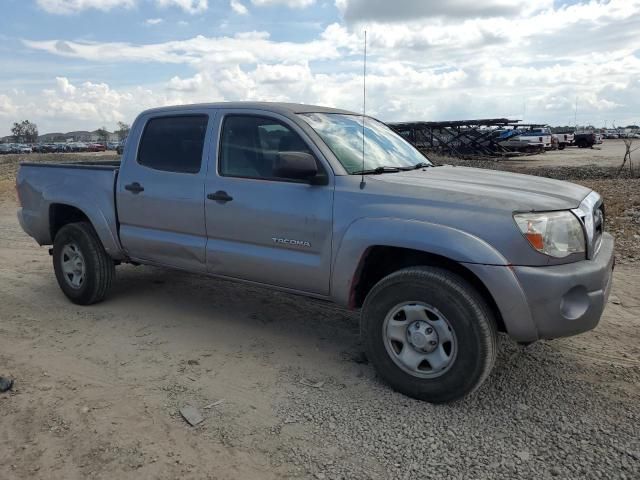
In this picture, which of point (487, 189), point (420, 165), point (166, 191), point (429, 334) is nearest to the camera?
point (429, 334)

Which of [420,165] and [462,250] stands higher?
[420,165]

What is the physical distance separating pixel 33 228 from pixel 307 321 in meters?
3.08

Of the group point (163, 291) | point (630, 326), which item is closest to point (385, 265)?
point (630, 326)

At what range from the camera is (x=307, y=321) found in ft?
16.1

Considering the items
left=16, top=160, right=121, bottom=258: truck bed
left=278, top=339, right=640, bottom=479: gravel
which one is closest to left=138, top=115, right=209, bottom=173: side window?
left=16, top=160, right=121, bottom=258: truck bed

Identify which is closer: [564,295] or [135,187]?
[564,295]

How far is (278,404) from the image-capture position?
345 centimetres

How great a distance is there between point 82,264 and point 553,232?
167 inches

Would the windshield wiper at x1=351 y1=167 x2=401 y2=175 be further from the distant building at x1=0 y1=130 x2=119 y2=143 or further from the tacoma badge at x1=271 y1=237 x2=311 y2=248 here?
the distant building at x1=0 y1=130 x2=119 y2=143

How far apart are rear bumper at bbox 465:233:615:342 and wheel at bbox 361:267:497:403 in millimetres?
146

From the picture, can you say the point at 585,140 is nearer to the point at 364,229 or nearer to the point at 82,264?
the point at 82,264

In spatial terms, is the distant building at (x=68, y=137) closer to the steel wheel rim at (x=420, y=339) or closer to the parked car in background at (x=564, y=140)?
the parked car in background at (x=564, y=140)

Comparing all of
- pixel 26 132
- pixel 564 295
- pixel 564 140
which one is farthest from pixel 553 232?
pixel 26 132

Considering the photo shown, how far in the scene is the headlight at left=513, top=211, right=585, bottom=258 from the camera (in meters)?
3.09
